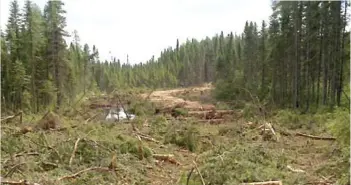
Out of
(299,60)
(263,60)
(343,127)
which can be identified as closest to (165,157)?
(343,127)

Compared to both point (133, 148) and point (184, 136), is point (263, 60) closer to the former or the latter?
point (184, 136)

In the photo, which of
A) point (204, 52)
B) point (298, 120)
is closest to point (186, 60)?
point (204, 52)

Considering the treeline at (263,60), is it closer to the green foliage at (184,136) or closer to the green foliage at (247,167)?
the green foliage at (184,136)

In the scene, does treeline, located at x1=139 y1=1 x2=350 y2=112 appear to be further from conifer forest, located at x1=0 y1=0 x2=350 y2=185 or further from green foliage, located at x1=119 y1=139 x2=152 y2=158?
green foliage, located at x1=119 y1=139 x2=152 y2=158

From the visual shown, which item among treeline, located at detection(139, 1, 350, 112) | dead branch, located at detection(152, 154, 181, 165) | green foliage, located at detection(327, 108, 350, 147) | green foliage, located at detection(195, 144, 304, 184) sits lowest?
dead branch, located at detection(152, 154, 181, 165)

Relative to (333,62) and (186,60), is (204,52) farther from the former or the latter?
(333,62)

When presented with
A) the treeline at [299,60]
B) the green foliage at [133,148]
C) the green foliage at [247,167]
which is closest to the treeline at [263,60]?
the treeline at [299,60]

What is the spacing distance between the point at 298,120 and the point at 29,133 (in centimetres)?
1292

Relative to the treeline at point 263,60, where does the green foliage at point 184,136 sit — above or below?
below

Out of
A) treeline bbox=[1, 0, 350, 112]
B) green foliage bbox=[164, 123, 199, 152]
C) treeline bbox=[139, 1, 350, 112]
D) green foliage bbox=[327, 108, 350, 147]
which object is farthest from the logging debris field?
treeline bbox=[1, 0, 350, 112]

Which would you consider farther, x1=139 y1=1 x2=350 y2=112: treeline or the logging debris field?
x1=139 y1=1 x2=350 y2=112: treeline

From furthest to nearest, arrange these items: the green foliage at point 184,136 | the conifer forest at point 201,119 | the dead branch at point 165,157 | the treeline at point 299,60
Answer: the treeline at point 299,60
the green foliage at point 184,136
the dead branch at point 165,157
the conifer forest at point 201,119

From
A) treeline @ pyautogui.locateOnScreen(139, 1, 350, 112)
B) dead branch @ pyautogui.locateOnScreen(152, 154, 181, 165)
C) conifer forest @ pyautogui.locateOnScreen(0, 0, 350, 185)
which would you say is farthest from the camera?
treeline @ pyautogui.locateOnScreen(139, 1, 350, 112)

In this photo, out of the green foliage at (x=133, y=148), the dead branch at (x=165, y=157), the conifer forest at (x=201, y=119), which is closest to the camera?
the conifer forest at (x=201, y=119)
